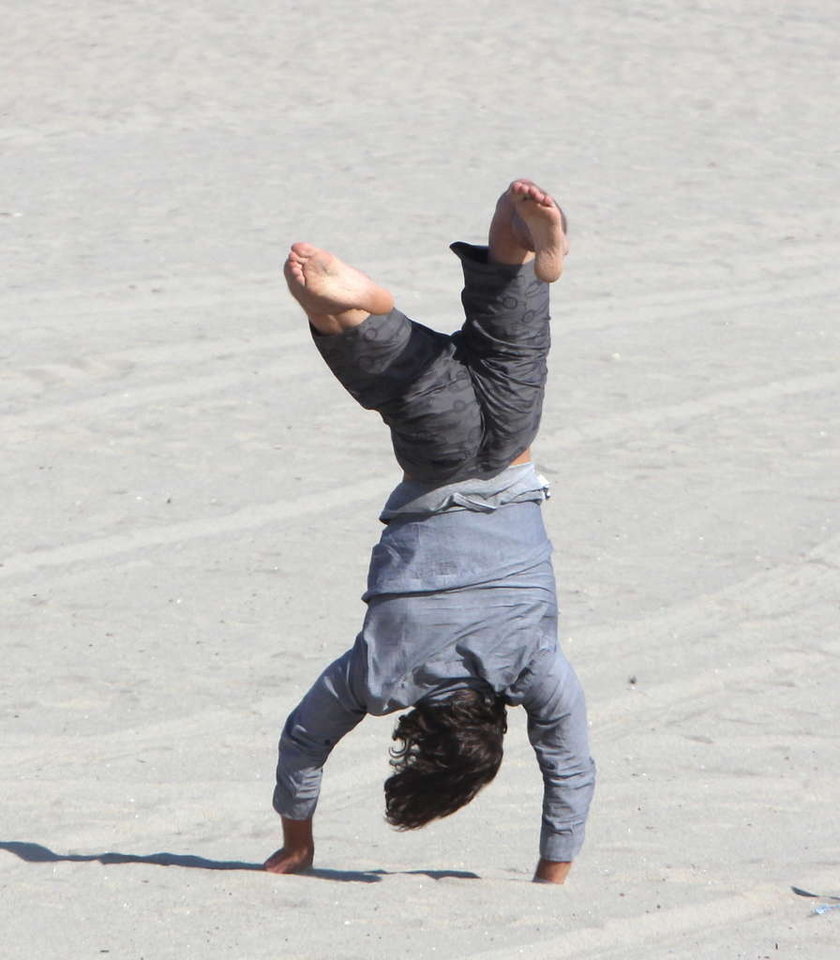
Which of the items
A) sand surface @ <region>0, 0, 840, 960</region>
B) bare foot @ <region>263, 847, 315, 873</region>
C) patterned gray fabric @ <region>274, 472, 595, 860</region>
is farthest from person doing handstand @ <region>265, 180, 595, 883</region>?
sand surface @ <region>0, 0, 840, 960</region>

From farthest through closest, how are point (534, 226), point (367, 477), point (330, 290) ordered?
point (367, 477)
point (534, 226)
point (330, 290)

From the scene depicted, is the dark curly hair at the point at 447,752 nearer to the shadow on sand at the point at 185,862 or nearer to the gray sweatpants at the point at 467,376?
the shadow on sand at the point at 185,862

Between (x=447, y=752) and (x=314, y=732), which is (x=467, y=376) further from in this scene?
(x=314, y=732)

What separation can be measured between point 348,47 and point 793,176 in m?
4.95

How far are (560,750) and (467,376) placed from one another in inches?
37.0

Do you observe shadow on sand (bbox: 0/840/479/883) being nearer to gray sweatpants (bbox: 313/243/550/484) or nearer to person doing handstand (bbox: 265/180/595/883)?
person doing handstand (bbox: 265/180/595/883)

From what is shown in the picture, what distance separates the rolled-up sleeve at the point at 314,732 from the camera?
4.00 metres

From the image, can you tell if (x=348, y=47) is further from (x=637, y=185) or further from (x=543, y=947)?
(x=543, y=947)

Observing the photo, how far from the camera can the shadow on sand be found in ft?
13.7

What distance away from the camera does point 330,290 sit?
3428 mm

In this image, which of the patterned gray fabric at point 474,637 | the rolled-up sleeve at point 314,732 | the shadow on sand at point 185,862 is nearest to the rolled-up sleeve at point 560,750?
the patterned gray fabric at point 474,637

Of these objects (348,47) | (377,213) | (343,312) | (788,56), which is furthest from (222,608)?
(788,56)

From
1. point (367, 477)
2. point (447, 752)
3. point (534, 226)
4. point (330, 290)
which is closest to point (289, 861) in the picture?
point (447, 752)

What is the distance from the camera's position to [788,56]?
16422mm
